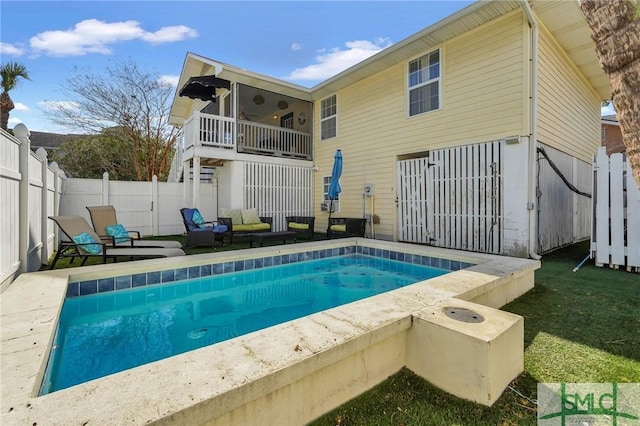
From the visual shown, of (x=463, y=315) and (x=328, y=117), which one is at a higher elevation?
(x=328, y=117)

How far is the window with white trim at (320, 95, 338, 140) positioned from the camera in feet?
37.1

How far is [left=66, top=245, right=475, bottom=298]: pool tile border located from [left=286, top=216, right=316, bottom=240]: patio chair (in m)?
2.00

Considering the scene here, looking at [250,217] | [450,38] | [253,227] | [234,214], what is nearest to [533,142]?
[450,38]

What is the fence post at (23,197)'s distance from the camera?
4090 mm

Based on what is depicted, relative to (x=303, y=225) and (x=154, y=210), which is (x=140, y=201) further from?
(x=303, y=225)

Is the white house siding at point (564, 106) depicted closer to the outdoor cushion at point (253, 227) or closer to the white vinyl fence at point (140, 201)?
the outdoor cushion at point (253, 227)

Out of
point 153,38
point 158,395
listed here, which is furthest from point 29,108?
point 158,395

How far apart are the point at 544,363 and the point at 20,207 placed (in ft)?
20.2

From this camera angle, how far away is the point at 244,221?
939 cm

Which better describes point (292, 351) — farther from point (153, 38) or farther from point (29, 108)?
point (29, 108)

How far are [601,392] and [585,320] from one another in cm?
159

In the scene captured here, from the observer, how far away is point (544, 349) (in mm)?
2682

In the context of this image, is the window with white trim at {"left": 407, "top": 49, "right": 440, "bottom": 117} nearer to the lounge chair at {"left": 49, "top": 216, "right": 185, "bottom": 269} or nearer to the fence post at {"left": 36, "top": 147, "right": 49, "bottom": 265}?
the lounge chair at {"left": 49, "top": 216, "right": 185, "bottom": 269}

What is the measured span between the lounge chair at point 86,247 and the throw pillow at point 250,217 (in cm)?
378
